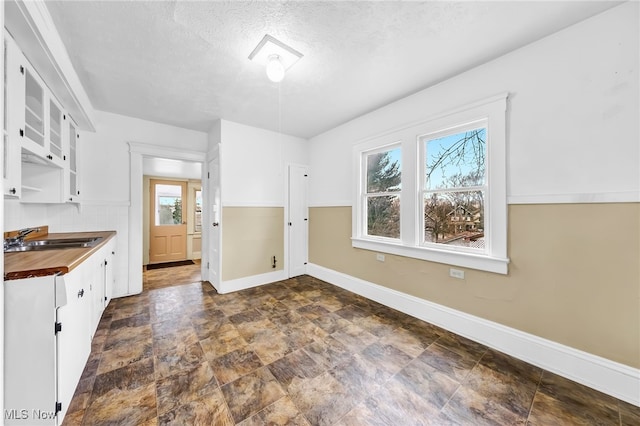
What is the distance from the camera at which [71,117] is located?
2682 millimetres

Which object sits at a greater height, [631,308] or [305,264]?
[631,308]

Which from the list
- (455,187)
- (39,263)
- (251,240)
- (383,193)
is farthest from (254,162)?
(455,187)

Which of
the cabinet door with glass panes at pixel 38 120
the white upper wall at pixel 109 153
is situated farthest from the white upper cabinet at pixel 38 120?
the white upper wall at pixel 109 153

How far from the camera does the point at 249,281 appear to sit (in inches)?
145

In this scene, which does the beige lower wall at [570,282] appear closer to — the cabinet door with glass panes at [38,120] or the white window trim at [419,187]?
the white window trim at [419,187]

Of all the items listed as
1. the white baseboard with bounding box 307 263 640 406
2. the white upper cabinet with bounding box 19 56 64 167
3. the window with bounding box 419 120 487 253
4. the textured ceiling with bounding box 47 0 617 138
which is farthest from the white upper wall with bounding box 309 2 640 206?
the white upper cabinet with bounding box 19 56 64 167

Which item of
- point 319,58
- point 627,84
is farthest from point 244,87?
point 627,84

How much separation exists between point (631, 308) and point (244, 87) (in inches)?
→ 146

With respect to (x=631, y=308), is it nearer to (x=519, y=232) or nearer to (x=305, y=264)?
(x=519, y=232)

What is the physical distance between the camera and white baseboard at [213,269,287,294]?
11.3 ft

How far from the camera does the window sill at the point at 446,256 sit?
2078 mm

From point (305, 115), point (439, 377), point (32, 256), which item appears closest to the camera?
point (32, 256)

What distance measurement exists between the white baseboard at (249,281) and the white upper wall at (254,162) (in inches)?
45.8

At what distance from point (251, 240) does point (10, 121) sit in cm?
264
